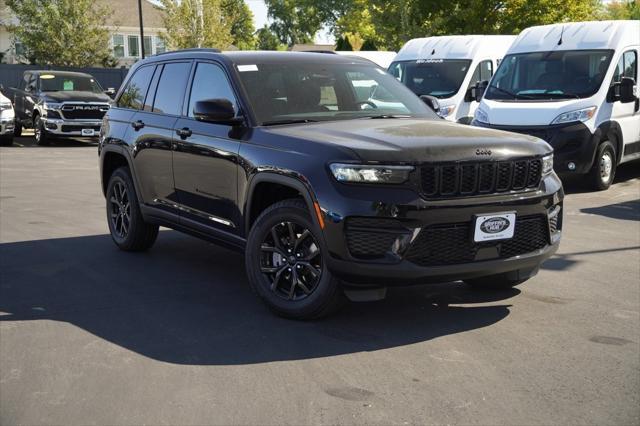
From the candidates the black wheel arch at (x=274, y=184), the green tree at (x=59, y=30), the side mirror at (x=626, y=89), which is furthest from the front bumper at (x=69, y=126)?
the green tree at (x=59, y=30)

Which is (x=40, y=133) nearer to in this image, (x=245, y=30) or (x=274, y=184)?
(x=274, y=184)

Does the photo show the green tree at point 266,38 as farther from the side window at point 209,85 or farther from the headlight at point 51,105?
the side window at point 209,85

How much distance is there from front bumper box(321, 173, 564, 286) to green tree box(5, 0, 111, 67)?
3715 centimetres

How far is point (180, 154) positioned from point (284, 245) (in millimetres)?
1620

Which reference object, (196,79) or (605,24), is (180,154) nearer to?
(196,79)

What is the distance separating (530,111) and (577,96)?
0.77m

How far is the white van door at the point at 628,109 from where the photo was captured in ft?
42.3

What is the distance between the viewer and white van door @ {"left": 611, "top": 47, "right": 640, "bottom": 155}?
12906 millimetres

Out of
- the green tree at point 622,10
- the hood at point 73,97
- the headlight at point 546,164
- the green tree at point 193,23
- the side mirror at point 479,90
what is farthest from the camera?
the green tree at point 622,10

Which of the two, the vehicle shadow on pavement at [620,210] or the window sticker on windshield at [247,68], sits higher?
the window sticker on windshield at [247,68]

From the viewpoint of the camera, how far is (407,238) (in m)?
5.04

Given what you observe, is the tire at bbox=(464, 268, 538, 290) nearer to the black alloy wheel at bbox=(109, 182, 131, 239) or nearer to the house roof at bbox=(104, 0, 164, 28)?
the black alloy wheel at bbox=(109, 182, 131, 239)

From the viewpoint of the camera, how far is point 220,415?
4059 mm

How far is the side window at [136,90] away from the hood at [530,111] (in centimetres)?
655
